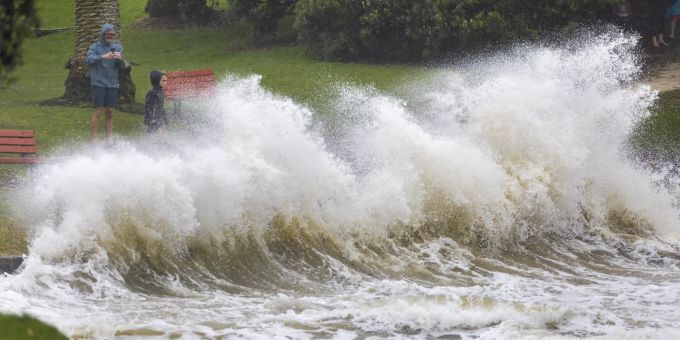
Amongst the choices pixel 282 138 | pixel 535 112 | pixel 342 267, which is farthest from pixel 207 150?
pixel 535 112

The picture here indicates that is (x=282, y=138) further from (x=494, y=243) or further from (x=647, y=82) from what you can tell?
(x=647, y=82)

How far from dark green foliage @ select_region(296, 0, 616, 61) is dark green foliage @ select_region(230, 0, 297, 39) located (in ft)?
3.57

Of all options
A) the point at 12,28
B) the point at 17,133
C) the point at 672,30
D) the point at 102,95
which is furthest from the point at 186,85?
the point at 12,28

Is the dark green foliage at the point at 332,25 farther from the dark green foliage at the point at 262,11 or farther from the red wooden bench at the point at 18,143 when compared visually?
the red wooden bench at the point at 18,143

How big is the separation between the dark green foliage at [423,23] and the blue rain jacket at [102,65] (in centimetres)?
765

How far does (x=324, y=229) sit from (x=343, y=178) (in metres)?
0.88

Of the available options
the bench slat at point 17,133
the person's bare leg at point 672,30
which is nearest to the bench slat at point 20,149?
the bench slat at point 17,133

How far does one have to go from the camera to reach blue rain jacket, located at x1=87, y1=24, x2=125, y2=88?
1492 cm

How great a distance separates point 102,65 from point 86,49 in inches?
127

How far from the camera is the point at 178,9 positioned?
27.9 metres

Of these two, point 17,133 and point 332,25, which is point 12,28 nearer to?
point 17,133

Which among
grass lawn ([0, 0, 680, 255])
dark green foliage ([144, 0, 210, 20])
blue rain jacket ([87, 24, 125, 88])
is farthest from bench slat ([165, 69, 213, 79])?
dark green foliage ([144, 0, 210, 20])

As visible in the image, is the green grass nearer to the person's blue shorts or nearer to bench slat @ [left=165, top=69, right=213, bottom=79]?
the person's blue shorts

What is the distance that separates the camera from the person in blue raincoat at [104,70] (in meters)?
14.9
